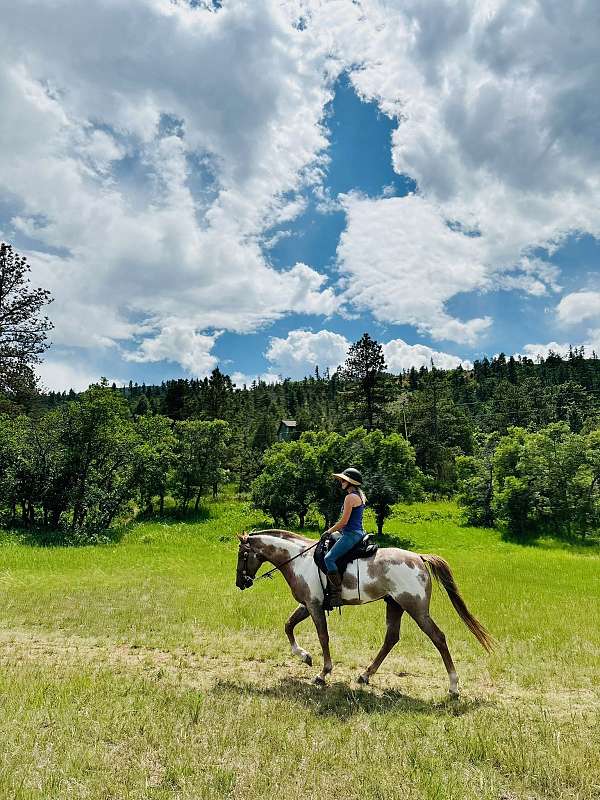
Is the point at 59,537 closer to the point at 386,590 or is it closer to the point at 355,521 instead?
the point at 355,521

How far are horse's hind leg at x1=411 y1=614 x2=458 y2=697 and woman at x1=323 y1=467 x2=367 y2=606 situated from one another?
4.77ft

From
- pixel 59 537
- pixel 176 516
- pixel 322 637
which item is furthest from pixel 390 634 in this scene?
pixel 176 516

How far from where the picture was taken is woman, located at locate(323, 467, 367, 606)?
8016mm

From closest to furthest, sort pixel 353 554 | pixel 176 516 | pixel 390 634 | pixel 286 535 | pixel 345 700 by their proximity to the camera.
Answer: pixel 345 700, pixel 353 554, pixel 390 634, pixel 286 535, pixel 176 516

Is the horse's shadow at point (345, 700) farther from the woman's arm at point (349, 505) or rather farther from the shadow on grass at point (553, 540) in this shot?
the shadow on grass at point (553, 540)

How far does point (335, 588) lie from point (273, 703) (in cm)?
216

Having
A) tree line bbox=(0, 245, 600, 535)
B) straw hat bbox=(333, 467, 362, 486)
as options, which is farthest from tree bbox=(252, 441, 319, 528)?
straw hat bbox=(333, 467, 362, 486)

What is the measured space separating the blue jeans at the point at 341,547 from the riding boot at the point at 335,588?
0.15 m

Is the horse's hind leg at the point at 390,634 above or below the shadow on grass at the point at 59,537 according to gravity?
above

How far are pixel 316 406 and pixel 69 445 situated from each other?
8896 centimetres

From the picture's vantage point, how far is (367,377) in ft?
171

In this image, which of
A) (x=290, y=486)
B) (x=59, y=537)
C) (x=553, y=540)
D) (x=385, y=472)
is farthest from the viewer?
(x=290, y=486)

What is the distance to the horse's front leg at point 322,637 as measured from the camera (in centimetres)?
781

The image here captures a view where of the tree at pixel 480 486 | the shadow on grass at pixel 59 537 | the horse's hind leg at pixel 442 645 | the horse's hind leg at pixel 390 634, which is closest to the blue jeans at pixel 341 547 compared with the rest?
the horse's hind leg at pixel 390 634
